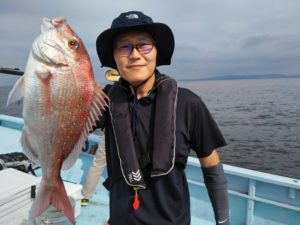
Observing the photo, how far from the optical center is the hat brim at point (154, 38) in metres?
2.00

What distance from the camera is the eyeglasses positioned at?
6.57 ft

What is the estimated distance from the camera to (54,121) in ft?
6.09

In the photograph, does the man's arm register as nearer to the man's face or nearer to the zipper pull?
the zipper pull

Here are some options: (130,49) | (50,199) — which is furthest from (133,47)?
(50,199)

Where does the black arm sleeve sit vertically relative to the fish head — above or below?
below

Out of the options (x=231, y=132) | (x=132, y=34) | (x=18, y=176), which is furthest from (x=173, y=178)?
(x=231, y=132)

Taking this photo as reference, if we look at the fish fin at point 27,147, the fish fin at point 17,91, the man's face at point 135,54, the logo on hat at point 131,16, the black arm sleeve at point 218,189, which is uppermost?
the logo on hat at point 131,16

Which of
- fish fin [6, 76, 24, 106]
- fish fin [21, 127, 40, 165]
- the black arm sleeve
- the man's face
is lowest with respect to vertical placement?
the black arm sleeve

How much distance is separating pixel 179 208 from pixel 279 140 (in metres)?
17.5

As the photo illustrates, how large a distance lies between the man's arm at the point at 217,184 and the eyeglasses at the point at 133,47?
0.91 metres

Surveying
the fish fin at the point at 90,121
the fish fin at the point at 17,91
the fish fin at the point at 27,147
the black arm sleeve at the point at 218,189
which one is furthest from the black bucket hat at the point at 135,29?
the black arm sleeve at the point at 218,189

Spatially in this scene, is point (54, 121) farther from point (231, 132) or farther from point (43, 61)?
point (231, 132)

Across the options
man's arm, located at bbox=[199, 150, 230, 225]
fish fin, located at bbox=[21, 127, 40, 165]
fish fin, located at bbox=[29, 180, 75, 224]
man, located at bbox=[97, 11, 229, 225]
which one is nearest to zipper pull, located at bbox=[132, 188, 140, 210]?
man, located at bbox=[97, 11, 229, 225]

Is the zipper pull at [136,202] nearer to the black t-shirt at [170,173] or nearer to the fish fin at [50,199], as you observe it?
the black t-shirt at [170,173]
